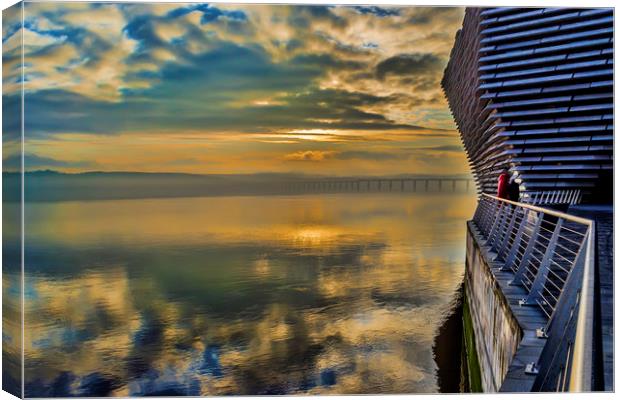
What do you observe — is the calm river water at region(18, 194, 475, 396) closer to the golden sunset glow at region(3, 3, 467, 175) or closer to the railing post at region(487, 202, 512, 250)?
the golden sunset glow at region(3, 3, 467, 175)

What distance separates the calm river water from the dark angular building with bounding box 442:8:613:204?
4726mm

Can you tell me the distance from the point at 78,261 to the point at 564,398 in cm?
2779

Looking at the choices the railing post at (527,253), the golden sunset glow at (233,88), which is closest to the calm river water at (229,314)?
the golden sunset glow at (233,88)

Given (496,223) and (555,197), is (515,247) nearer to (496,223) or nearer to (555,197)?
(496,223)

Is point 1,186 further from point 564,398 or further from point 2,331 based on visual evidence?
point 564,398

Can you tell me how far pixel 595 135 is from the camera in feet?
51.9

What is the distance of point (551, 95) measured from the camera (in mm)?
15922

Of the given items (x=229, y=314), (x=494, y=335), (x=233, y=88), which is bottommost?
(x=229, y=314)

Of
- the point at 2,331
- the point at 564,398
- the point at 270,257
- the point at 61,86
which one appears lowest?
the point at 270,257

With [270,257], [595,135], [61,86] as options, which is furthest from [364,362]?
[270,257]

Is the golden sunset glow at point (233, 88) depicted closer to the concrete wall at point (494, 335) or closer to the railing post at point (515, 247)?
the railing post at point (515, 247)

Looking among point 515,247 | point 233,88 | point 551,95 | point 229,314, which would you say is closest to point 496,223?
point 515,247

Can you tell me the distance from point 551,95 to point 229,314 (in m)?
10.3

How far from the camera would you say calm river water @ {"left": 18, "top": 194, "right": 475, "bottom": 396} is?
15.0 m
